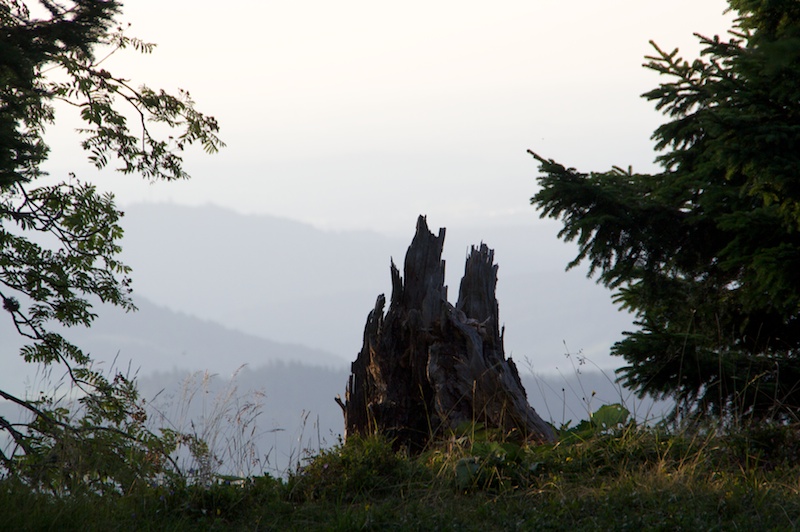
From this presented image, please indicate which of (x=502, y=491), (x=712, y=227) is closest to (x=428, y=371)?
(x=502, y=491)

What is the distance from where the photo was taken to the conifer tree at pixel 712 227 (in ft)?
25.6

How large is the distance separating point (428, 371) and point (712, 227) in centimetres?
464

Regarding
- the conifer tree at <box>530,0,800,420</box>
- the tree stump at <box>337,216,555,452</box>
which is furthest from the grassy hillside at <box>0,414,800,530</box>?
the conifer tree at <box>530,0,800,420</box>

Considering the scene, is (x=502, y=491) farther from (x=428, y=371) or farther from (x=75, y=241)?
(x=75, y=241)

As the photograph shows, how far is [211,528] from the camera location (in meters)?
5.11

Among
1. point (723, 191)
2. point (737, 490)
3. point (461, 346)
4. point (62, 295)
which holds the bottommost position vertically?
point (737, 490)

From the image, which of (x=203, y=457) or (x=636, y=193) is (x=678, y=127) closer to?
(x=636, y=193)

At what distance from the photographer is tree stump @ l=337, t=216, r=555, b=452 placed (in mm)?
6949

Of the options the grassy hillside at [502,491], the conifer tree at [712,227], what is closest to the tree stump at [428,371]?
the grassy hillside at [502,491]

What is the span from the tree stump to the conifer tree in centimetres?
185

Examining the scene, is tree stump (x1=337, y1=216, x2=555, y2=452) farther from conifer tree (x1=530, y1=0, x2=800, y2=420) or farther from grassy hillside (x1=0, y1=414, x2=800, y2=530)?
conifer tree (x1=530, y1=0, x2=800, y2=420)

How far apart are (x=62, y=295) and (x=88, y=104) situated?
2.55 meters

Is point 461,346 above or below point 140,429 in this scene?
above

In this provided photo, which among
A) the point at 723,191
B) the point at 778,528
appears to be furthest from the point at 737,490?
the point at 723,191
